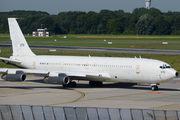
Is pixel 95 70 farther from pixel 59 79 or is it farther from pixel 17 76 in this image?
pixel 17 76

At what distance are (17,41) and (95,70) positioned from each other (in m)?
15.6

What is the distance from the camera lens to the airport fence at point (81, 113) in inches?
807

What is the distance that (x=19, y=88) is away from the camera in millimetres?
46375

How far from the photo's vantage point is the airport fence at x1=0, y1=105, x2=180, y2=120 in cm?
2050

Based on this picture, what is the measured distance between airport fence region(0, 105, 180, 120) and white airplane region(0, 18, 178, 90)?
22.2m

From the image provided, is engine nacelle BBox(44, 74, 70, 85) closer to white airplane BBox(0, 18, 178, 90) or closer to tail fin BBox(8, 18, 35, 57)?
white airplane BBox(0, 18, 178, 90)

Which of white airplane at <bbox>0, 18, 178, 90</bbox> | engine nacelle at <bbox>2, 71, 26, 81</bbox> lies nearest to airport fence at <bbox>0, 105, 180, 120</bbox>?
white airplane at <bbox>0, 18, 178, 90</bbox>

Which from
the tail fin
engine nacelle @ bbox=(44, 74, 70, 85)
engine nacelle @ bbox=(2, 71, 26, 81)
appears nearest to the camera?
engine nacelle @ bbox=(44, 74, 70, 85)

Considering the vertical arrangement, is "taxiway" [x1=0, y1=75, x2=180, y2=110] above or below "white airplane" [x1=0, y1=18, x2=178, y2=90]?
below

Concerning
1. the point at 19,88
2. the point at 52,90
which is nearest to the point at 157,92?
the point at 52,90

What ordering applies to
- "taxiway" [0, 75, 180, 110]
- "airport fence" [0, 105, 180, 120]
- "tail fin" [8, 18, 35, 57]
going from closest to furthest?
"airport fence" [0, 105, 180, 120] < "taxiway" [0, 75, 180, 110] < "tail fin" [8, 18, 35, 57]

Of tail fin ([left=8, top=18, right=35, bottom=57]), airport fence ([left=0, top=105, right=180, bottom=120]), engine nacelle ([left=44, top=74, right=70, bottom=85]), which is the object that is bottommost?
engine nacelle ([left=44, top=74, right=70, bottom=85])

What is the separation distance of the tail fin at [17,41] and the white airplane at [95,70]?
1.71 meters

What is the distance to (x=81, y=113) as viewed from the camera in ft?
68.7
